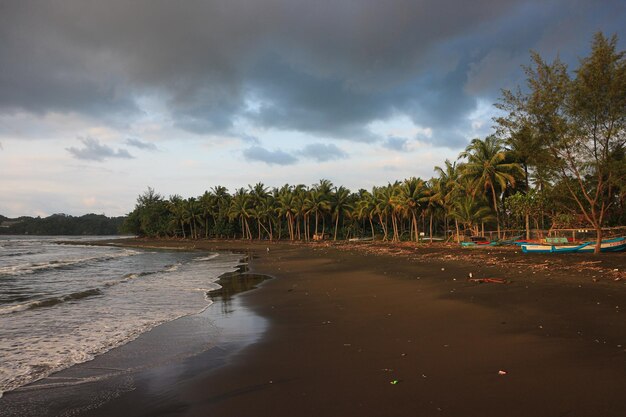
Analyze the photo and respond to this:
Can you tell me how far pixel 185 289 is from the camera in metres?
18.6

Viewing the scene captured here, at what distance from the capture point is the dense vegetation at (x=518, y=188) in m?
20.6

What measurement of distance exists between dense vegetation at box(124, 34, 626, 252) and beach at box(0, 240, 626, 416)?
11.8 meters

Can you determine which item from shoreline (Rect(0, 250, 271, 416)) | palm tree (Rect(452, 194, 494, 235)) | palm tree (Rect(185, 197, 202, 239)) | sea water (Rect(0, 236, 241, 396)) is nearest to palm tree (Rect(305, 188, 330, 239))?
palm tree (Rect(452, 194, 494, 235))

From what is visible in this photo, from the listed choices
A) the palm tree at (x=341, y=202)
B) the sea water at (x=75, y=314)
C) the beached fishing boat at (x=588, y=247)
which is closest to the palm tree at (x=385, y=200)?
the palm tree at (x=341, y=202)

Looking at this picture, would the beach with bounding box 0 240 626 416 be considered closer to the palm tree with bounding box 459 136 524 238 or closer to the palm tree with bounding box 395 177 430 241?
the palm tree with bounding box 459 136 524 238

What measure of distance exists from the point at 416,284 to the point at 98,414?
12.6 m

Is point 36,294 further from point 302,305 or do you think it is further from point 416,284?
point 416,284

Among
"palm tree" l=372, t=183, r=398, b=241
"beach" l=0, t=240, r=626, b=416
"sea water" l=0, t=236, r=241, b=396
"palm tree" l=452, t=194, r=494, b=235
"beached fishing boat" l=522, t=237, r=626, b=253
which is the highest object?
"palm tree" l=372, t=183, r=398, b=241

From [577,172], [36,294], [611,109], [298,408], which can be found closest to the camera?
[298,408]

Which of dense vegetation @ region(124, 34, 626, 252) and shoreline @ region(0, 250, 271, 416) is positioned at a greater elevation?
dense vegetation @ region(124, 34, 626, 252)

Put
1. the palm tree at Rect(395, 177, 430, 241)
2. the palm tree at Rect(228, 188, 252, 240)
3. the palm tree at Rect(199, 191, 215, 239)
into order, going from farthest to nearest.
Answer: the palm tree at Rect(199, 191, 215, 239) < the palm tree at Rect(228, 188, 252, 240) < the palm tree at Rect(395, 177, 430, 241)

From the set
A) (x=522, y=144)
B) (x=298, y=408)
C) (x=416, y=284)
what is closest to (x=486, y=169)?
(x=522, y=144)

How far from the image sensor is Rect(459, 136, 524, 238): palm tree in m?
39.5

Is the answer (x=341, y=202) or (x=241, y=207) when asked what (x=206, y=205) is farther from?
(x=341, y=202)
